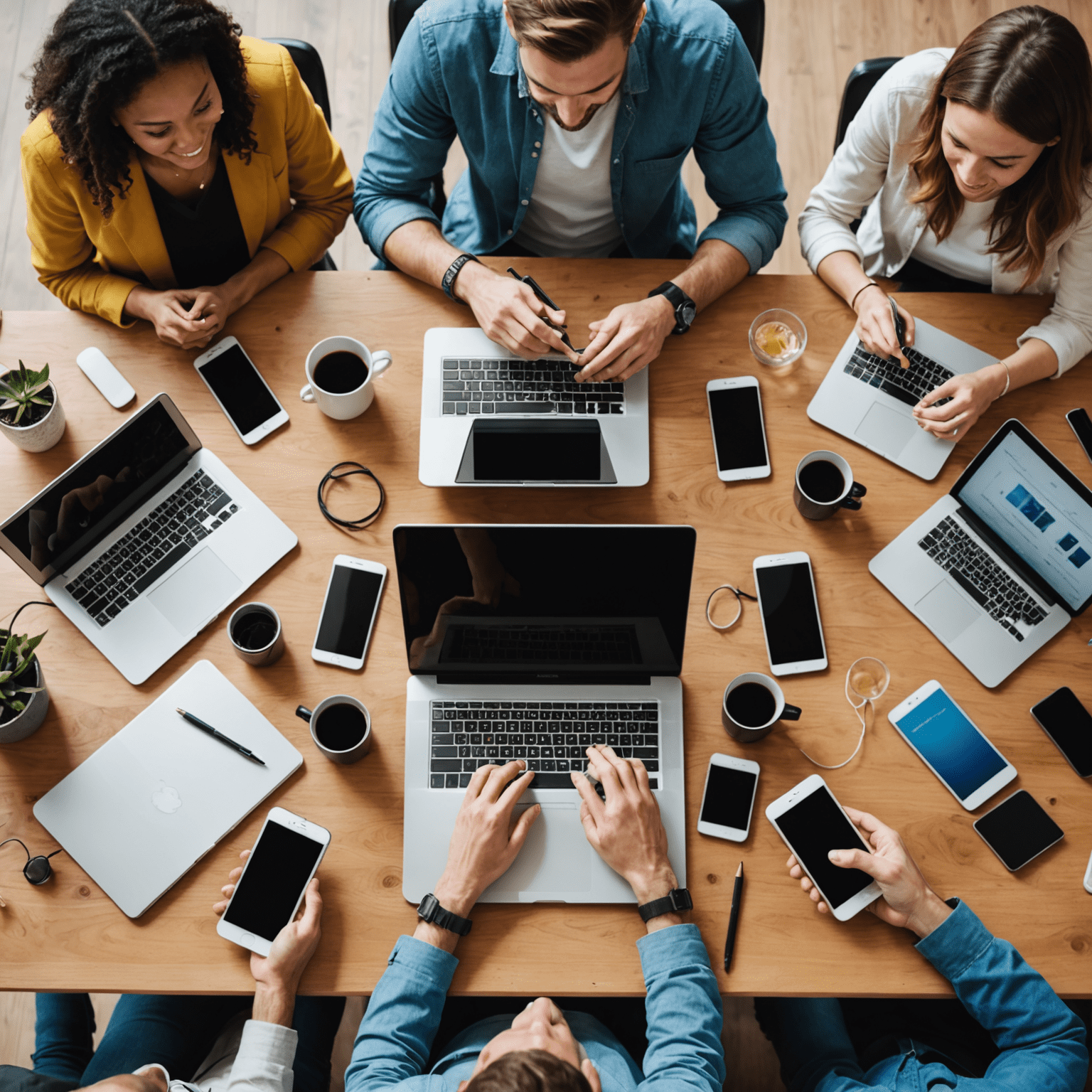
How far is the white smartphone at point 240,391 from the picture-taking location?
160cm

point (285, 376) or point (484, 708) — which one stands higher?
point (285, 376)

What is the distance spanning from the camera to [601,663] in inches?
56.0

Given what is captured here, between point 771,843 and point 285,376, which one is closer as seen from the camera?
point 771,843

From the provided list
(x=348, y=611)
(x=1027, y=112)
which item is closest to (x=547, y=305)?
(x=348, y=611)

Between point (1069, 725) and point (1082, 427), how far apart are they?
56 centimetres

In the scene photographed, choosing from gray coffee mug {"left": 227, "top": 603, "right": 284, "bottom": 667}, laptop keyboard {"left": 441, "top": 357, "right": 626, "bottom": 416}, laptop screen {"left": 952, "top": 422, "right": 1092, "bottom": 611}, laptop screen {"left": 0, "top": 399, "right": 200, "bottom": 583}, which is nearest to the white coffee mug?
laptop keyboard {"left": 441, "top": 357, "right": 626, "bottom": 416}

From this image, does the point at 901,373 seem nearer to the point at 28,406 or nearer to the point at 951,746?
the point at 951,746

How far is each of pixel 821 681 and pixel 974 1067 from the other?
74 cm

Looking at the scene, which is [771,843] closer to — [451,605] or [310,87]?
[451,605]

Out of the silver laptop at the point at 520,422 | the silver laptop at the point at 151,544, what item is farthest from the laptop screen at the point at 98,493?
the silver laptop at the point at 520,422

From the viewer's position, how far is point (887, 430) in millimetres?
1614

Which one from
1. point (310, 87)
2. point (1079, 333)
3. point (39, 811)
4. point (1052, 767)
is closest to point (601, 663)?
point (1052, 767)

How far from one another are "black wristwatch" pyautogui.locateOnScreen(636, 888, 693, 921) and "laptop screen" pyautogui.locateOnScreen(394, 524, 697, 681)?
340 millimetres

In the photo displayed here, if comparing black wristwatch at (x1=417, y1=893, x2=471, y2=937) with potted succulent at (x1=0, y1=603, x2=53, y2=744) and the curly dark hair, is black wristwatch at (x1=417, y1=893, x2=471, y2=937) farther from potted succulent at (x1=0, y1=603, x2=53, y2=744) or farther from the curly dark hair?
the curly dark hair
